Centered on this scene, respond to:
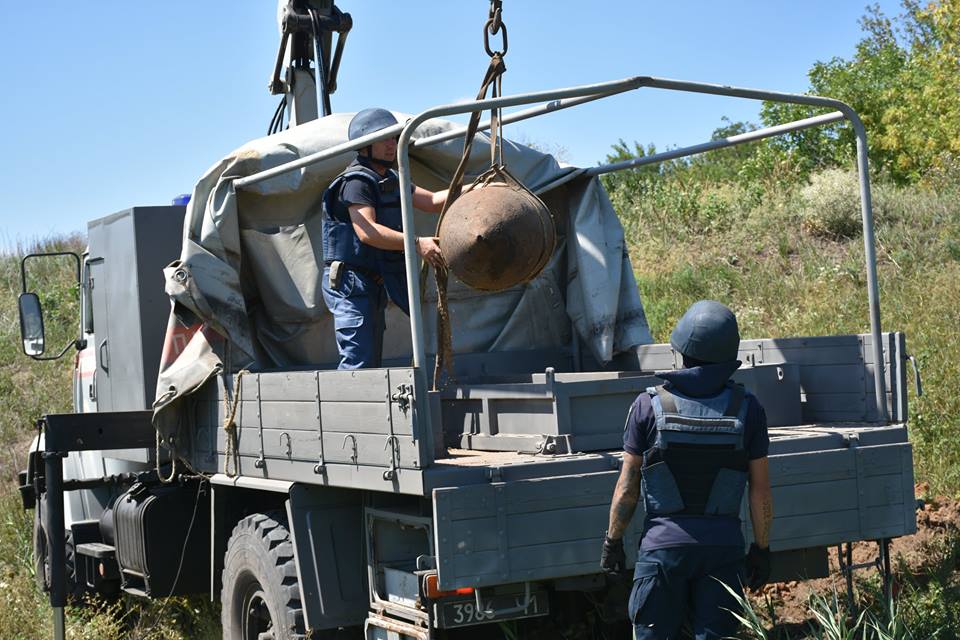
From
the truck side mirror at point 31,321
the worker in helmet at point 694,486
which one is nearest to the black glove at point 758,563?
the worker in helmet at point 694,486

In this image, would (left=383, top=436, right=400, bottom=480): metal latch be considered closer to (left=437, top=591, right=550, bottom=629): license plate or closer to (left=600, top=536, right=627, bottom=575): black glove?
(left=437, top=591, right=550, bottom=629): license plate

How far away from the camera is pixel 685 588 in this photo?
4.49 meters

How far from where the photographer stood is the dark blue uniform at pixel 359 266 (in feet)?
20.3

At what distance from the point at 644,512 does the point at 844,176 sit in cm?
1184

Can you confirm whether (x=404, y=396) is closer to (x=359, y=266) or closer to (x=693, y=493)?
(x=693, y=493)

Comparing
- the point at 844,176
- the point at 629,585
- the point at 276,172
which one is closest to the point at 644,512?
the point at 629,585

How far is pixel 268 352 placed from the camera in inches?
285

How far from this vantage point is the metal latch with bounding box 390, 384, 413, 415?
4.67 meters

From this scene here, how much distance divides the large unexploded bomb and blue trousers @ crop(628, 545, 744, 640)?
1.63 metres

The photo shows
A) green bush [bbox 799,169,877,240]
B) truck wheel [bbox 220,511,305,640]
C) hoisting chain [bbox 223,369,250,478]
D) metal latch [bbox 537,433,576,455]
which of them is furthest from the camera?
green bush [bbox 799,169,877,240]

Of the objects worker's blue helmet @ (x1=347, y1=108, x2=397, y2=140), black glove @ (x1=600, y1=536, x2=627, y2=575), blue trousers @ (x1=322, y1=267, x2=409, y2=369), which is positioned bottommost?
black glove @ (x1=600, y1=536, x2=627, y2=575)

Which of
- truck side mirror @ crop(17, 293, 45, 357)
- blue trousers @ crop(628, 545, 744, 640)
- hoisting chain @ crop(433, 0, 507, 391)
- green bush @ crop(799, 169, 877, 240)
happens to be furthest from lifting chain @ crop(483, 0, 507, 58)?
green bush @ crop(799, 169, 877, 240)

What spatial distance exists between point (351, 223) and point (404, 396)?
1.77 metres

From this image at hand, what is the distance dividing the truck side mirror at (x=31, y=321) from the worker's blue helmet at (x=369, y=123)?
285 cm
